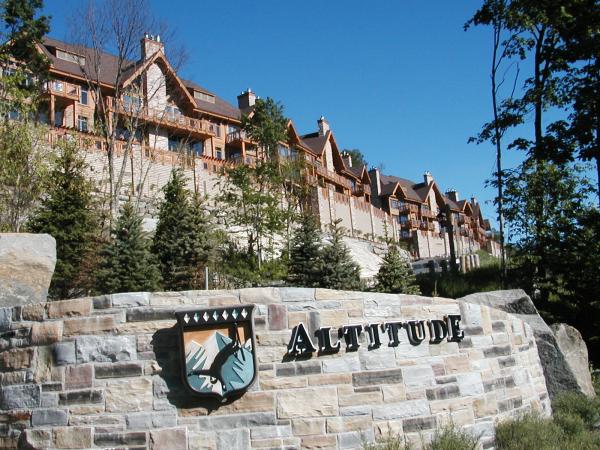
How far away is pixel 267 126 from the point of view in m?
31.4

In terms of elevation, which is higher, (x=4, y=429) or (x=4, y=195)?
(x=4, y=195)

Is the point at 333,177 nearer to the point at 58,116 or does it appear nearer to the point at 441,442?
the point at 58,116

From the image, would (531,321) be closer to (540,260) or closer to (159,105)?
(540,260)

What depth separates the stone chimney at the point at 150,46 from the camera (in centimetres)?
2617

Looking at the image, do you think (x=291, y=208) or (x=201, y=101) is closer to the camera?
(x=291, y=208)

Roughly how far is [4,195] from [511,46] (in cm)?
1599

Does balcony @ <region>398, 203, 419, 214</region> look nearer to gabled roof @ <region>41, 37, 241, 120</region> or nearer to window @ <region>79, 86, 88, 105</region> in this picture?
gabled roof @ <region>41, 37, 241, 120</region>

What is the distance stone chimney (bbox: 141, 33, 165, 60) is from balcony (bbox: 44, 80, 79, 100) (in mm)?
5605

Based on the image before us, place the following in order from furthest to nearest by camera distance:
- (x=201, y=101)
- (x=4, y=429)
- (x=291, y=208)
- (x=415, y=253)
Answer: (x=415, y=253), (x=201, y=101), (x=291, y=208), (x=4, y=429)

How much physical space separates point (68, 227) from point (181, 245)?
118 inches

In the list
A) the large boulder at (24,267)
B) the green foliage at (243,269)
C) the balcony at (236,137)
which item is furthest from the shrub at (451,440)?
the balcony at (236,137)

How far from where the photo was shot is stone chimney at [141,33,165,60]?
26.2 meters

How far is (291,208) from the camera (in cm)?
2591

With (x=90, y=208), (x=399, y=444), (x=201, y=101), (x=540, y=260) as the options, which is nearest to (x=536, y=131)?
(x=540, y=260)
